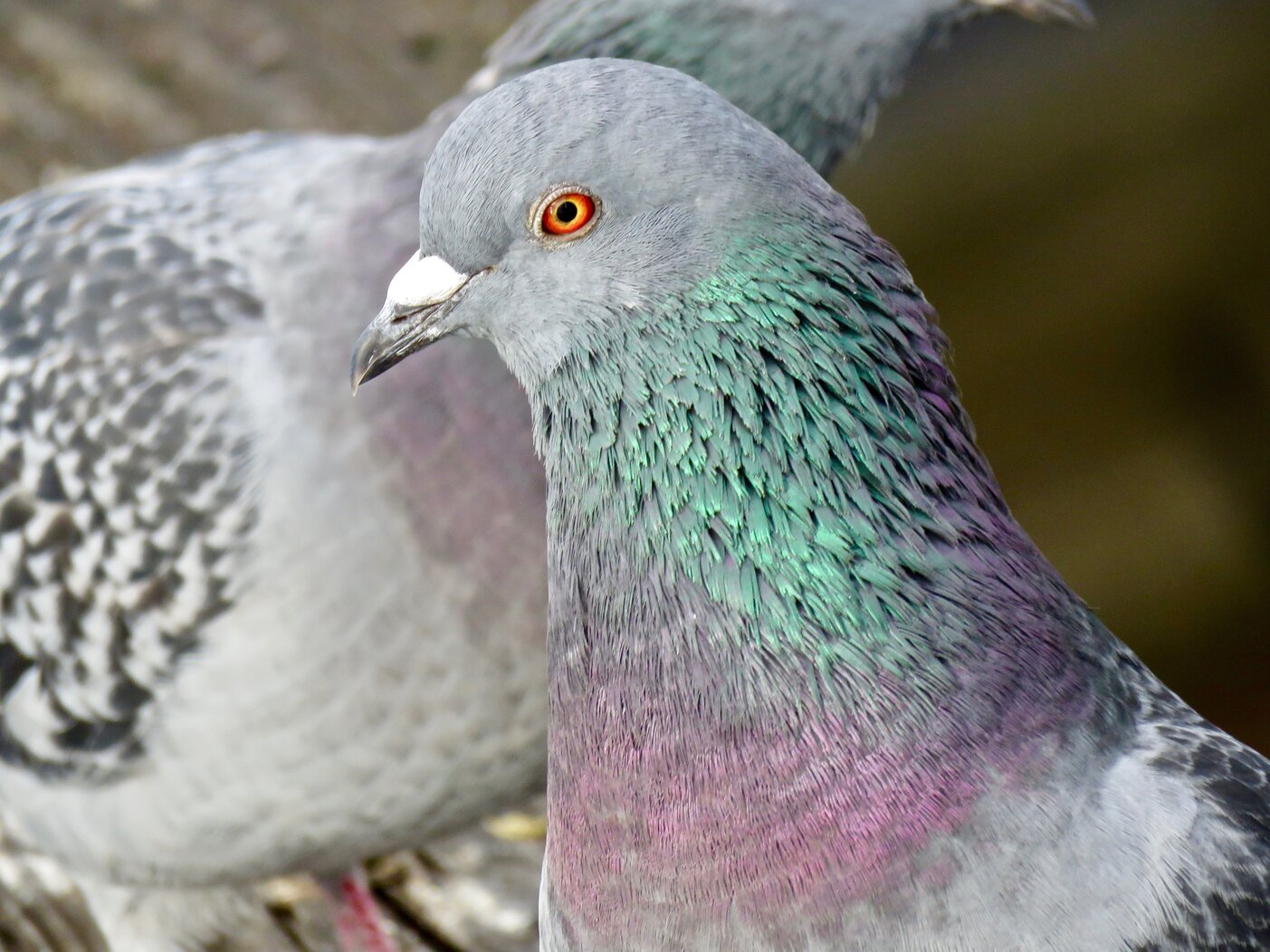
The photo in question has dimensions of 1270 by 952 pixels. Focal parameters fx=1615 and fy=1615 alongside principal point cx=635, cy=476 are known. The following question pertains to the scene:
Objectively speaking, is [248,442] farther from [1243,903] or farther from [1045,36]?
[1045,36]

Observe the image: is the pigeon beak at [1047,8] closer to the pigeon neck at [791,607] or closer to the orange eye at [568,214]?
the pigeon neck at [791,607]

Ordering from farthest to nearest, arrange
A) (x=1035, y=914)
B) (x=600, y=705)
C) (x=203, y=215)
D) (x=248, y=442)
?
1. (x=203, y=215)
2. (x=248, y=442)
3. (x=600, y=705)
4. (x=1035, y=914)

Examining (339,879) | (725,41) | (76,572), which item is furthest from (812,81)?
(339,879)

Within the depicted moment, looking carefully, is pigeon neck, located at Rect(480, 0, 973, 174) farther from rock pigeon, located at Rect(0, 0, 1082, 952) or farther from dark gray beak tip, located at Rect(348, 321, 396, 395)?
dark gray beak tip, located at Rect(348, 321, 396, 395)

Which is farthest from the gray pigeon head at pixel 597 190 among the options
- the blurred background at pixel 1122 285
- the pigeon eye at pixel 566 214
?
the blurred background at pixel 1122 285

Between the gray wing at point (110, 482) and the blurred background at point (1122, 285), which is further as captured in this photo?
the blurred background at point (1122, 285)

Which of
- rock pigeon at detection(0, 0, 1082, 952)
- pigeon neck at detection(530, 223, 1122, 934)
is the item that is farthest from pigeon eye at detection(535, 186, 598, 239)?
rock pigeon at detection(0, 0, 1082, 952)

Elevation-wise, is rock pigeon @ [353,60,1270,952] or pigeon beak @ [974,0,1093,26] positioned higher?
pigeon beak @ [974,0,1093,26]
